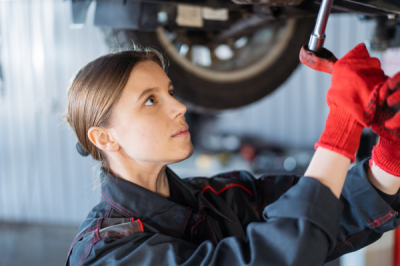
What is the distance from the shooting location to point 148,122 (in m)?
0.69

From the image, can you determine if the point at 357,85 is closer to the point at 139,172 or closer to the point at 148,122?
the point at 148,122

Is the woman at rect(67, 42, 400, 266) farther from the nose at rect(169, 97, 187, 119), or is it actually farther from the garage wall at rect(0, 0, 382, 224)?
the garage wall at rect(0, 0, 382, 224)

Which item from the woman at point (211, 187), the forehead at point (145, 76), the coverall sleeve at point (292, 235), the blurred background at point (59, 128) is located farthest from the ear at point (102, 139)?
the blurred background at point (59, 128)

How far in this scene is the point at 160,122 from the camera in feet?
2.28

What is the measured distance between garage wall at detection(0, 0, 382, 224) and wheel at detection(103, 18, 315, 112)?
148 centimetres

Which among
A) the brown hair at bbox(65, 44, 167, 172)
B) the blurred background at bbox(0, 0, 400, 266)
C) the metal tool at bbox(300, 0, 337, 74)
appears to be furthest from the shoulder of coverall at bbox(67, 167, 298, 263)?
the blurred background at bbox(0, 0, 400, 266)

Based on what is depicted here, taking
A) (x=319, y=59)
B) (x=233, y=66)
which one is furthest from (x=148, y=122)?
(x=233, y=66)

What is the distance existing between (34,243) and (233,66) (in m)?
2.34

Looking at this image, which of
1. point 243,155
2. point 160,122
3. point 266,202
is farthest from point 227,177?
point 243,155

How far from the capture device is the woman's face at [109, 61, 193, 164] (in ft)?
2.26

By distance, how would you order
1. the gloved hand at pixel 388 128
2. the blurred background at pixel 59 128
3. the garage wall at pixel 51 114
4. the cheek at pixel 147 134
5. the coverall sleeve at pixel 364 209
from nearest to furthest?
the gloved hand at pixel 388 128, the coverall sleeve at pixel 364 209, the cheek at pixel 147 134, the blurred background at pixel 59 128, the garage wall at pixel 51 114

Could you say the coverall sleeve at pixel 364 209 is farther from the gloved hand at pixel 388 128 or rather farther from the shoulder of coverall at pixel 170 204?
the shoulder of coverall at pixel 170 204

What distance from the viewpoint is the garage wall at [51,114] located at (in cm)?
265

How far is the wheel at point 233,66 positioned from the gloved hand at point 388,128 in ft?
1.91
